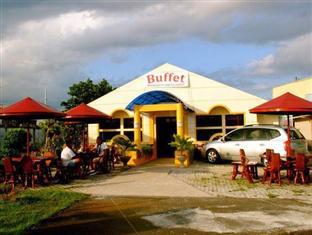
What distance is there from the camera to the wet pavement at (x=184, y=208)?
289 inches

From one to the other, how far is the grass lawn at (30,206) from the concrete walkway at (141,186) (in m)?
0.89

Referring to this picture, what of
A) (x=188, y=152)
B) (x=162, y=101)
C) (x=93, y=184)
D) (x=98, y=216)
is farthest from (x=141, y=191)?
(x=162, y=101)

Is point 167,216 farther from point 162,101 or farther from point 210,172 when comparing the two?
point 162,101

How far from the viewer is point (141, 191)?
11391 millimetres

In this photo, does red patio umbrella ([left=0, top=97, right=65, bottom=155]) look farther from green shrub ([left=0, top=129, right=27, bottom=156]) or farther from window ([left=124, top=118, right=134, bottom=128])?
window ([left=124, top=118, right=134, bottom=128])

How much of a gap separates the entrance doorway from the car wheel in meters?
3.67

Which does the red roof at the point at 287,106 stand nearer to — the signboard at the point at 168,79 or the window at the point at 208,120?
the window at the point at 208,120

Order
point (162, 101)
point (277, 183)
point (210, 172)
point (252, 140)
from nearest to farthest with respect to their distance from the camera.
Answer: point (277, 183) < point (210, 172) < point (252, 140) < point (162, 101)

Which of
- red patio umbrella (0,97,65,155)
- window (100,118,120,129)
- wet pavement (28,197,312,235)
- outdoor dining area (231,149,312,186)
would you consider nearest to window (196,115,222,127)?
window (100,118,120,129)

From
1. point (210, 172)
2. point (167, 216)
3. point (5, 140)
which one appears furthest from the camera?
point (5, 140)

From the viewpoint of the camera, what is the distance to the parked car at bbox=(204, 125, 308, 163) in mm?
17062

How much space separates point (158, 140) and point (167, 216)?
14.4m

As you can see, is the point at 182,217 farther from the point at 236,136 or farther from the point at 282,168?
the point at 236,136

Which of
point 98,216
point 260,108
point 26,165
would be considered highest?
point 260,108
